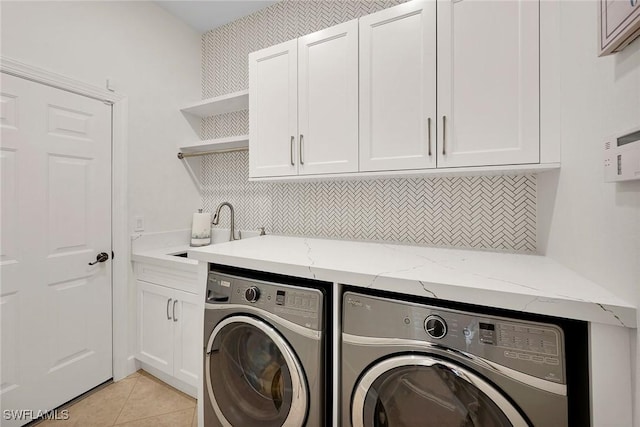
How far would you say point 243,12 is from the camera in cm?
234

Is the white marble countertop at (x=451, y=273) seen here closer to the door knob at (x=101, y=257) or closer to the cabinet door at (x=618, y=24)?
the cabinet door at (x=618, y=24)

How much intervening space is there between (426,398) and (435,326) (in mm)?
257

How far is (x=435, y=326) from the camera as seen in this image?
2.81 feet

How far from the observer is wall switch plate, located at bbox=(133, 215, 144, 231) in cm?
209

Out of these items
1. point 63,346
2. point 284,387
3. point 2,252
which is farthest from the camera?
point 63,346

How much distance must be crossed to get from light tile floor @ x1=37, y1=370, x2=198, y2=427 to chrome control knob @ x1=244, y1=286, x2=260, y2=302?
1057mm

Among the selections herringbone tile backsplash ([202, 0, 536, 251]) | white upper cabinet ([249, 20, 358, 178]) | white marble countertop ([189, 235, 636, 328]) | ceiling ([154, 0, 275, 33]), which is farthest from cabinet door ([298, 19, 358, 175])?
ceiling ([154, 0, 275, 33])

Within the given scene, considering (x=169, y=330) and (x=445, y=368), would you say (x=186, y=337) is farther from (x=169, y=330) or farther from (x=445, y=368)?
(x=445, y=368)

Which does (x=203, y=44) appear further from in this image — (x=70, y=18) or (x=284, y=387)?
(x=284, y=387)

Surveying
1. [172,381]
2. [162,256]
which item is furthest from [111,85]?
[172,381]

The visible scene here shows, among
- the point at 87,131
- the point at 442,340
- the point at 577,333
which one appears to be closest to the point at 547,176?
the point at 577,333

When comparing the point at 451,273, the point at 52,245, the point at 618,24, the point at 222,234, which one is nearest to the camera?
the point at 618,24

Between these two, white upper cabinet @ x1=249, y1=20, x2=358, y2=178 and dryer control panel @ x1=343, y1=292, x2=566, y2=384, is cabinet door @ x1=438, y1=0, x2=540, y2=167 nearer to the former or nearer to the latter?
white upper cabinet @ x1=249, y1=20, x2=358, y2=178

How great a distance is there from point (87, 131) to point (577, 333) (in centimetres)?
266
